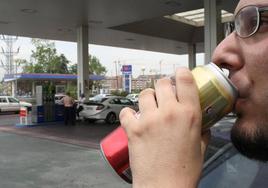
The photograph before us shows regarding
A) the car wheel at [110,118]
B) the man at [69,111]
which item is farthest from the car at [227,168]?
the car wheel at [110,118]

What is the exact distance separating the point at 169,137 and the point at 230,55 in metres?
0.30

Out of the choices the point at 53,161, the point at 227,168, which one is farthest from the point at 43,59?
the point at 227,168

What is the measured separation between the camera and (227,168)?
1.98 metres

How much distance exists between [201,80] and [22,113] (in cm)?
2107

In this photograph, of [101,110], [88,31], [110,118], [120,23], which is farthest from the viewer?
[88,31]

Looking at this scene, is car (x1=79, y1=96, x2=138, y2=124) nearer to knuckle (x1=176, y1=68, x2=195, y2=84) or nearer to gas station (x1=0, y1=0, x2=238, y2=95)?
gas station (x1=0, y1=0, x2=238, y2=95)

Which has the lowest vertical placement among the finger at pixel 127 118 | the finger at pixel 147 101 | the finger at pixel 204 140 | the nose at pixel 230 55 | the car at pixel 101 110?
the car at pixel 101 110

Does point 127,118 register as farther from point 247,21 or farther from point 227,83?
point 247,21

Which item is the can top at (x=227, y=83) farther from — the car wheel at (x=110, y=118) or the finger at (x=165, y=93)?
the car wheel at (x=110, y=118)

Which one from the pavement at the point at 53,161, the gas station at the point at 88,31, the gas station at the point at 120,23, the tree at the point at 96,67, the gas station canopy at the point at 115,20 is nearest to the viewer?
the pavement at the point at 53,161

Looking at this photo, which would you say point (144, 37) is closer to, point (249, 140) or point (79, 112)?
point (79, 112)

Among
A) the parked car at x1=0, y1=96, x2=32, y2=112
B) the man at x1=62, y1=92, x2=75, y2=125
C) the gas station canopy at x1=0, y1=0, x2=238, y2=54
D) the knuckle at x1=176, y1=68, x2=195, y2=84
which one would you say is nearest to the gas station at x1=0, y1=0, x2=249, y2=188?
the gas station canopy at x1=0, y1=0, x2=238, y2=54

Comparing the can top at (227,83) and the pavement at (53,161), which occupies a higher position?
the can top at (227,83)

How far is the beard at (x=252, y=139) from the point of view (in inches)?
45.6
